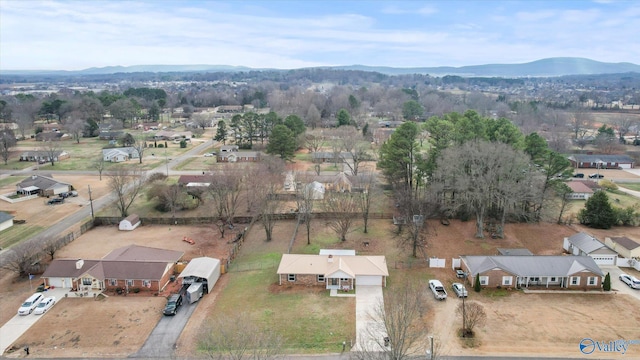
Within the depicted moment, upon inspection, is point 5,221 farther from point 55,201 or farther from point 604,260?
point 604,260

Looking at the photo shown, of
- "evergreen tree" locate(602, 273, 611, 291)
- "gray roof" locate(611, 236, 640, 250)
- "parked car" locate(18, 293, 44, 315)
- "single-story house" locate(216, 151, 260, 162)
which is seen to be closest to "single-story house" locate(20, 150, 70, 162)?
"single-story house" locate(216, 151, 260, 162)

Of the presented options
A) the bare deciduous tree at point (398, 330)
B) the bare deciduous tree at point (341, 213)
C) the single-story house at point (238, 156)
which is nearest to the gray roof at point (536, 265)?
the bare deciduous tree at point (398, 330)

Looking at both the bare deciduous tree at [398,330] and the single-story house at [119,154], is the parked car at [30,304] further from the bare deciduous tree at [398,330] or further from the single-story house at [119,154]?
the single-story house at [119,154]

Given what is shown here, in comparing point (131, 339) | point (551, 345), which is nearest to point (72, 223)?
point (131, 339)

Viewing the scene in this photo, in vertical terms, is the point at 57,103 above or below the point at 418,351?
above

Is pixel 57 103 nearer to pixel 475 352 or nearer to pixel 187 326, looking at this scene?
pixel 187 326

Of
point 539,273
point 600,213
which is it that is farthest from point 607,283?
point 600,213

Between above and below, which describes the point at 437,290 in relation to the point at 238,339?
below
